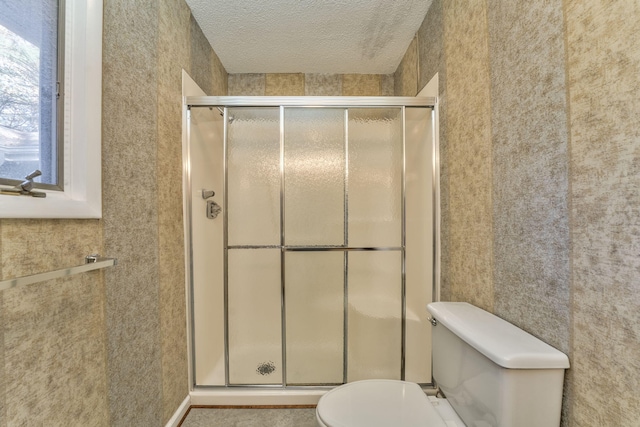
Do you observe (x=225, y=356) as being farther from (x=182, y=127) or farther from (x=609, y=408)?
(x=609, y=408)

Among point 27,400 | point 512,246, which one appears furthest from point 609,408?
point 27,400

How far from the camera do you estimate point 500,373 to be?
0.75 meters

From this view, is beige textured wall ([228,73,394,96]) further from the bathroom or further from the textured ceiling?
the bathroom

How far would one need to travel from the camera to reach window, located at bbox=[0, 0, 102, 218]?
690mm

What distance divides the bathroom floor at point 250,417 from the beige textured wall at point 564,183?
118 cm

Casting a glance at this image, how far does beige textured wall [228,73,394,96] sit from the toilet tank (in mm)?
1986

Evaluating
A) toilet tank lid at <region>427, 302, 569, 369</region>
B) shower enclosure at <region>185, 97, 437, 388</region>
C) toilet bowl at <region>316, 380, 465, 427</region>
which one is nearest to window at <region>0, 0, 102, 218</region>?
shower enclosure at <region>185, 97, 437, 388</region>

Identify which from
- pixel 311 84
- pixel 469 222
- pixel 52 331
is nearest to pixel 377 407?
pixel 469 222

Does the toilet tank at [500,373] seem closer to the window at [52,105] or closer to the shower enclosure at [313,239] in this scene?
the shower enclosure at [313,239]

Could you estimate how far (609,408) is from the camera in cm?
62

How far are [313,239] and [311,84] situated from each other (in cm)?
144

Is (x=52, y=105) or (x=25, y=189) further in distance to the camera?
(x=52, y=105)

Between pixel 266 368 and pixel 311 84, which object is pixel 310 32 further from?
pixel 266 368

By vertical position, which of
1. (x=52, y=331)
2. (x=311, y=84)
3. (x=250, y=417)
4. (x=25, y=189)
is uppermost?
(x=311, y=84)
